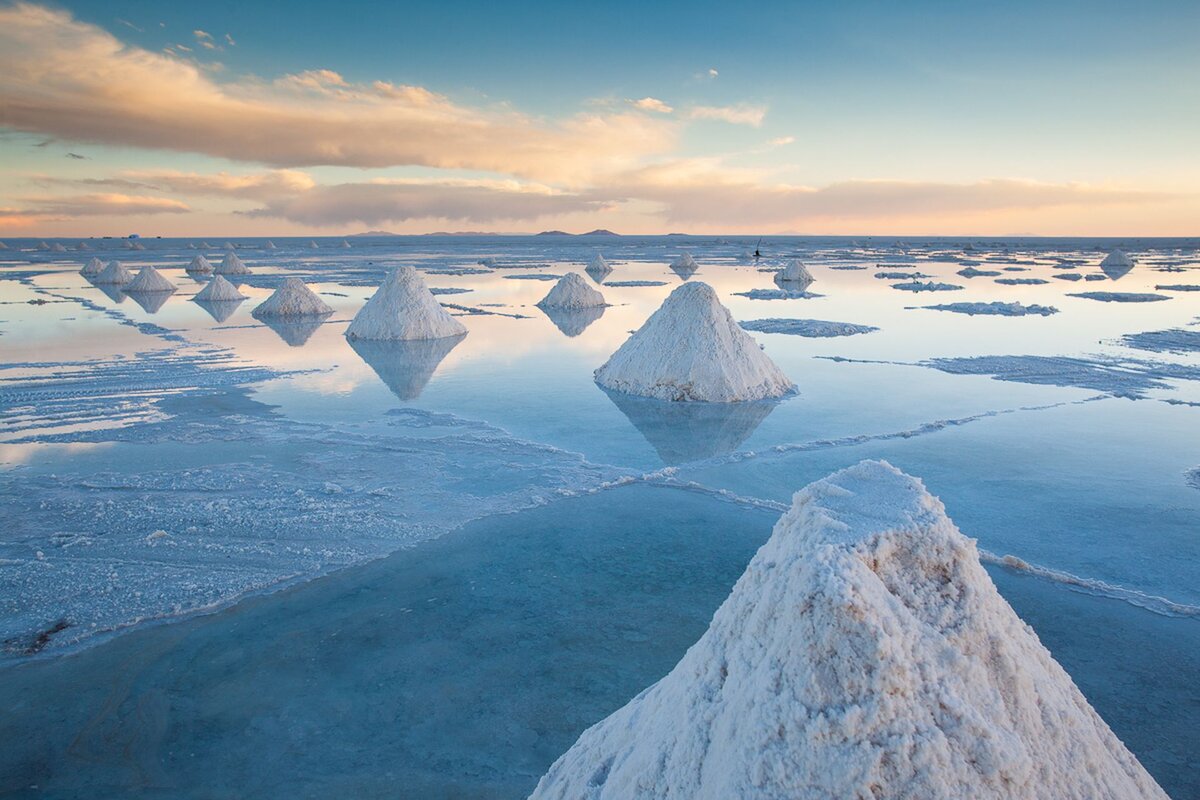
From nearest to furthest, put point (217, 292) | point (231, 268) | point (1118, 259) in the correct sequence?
point (217, 292)
point (231, 268)
point (1118, 259)

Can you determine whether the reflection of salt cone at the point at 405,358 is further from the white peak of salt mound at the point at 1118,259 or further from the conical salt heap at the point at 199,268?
the white peak of salt mound at the point at 1118,259

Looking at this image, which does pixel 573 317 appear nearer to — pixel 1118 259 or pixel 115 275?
pixel 115 275

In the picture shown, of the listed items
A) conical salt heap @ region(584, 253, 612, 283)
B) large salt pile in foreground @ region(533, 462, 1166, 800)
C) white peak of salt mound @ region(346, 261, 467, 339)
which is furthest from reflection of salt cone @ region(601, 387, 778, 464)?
conical salt heap @ region(584, 253, 612, 283)

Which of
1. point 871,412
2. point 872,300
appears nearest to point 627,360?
point 871,412

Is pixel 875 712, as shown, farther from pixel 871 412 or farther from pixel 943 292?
pixel 943 292

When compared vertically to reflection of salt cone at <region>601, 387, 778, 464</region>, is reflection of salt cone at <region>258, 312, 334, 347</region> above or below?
above

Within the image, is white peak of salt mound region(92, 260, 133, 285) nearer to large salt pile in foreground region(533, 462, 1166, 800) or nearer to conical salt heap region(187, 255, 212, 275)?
conical salt heap region(187, 255, 212, 275)

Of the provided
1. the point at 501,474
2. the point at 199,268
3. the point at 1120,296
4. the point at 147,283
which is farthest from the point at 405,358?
the point at 199,268
